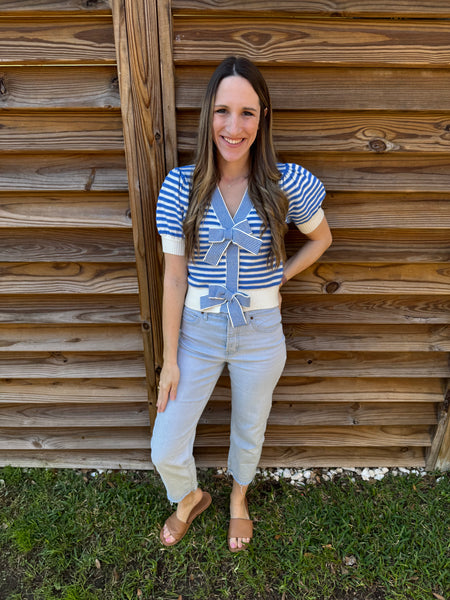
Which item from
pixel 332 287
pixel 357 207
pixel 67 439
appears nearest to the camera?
pixel 357 207

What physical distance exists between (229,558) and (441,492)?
1213 millimetres

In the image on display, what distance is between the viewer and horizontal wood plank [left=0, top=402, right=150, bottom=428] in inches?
94.1

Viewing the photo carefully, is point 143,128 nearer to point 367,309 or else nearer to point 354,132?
point 354,132

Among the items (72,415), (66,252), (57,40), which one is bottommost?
(72,415)

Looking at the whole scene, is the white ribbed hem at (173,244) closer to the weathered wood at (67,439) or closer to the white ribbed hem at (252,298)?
the white ribbed hem at (252,298)

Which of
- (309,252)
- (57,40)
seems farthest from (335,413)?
(57,40)

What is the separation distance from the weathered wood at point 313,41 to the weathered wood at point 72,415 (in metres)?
1.73

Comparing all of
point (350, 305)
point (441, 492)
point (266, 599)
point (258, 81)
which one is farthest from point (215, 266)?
point (441, 492)

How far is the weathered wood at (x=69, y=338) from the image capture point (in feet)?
7.19

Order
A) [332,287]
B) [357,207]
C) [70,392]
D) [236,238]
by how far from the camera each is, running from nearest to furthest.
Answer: [236,238]
[357,207]
[332,287]
[70,392]

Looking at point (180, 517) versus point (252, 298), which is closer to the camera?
point (252, 298)

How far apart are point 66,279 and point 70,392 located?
65cm

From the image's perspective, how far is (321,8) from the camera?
64.1 inches

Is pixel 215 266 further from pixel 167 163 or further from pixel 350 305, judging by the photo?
pixel 350 305
